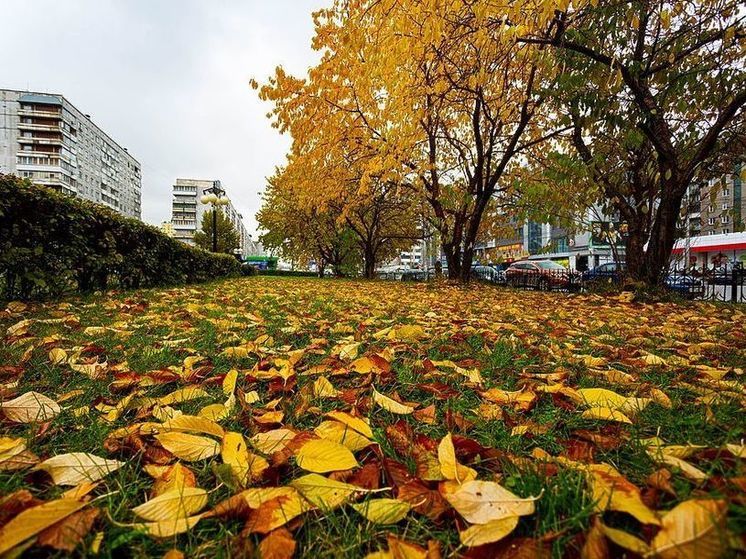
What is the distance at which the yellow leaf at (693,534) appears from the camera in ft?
1.92

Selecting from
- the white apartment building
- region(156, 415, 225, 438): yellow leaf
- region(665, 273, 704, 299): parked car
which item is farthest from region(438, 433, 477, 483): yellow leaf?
the white apartment building

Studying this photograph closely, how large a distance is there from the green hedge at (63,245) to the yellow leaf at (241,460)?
475 cm

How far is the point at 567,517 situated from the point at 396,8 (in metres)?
4.92

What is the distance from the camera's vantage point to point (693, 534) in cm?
60

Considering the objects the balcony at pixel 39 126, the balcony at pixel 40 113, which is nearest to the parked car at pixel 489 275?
the balcony at pixel 39 126

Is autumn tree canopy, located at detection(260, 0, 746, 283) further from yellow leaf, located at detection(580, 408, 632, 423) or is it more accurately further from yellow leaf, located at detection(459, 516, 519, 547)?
yellow leaf, located at detection(459, 516, 519, 547)

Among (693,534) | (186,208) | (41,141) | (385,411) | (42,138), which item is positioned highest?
(42,138)

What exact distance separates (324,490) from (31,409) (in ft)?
3.98

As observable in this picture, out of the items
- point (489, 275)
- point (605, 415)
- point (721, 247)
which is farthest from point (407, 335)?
point (721, 247)

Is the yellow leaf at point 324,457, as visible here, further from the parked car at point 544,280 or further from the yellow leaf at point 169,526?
the parked car at point 544,280

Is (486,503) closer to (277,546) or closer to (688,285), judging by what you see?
(277,546)

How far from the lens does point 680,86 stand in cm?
536

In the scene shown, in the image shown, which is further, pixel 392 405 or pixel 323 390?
pixel 323 390

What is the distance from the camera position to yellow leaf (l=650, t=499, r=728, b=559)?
0.59 meters
